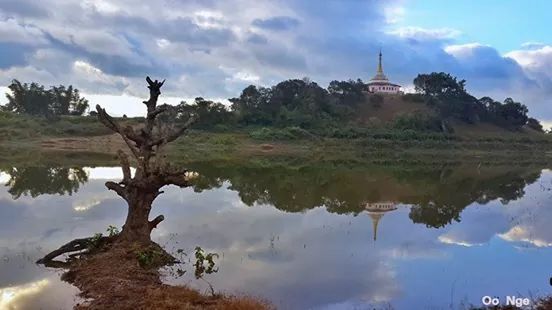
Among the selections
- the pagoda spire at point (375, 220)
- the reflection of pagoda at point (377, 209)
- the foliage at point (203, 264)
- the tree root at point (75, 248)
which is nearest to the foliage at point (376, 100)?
the reflection of pagoda at point (377, 209)

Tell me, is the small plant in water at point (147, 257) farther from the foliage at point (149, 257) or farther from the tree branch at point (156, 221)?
the tree branch at point (156, 221)

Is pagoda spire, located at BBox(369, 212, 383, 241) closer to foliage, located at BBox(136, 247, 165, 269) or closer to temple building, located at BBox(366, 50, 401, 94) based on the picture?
foliage, located at BBox(136, 247, 165, 269)

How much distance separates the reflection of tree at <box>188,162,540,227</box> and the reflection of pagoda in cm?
51

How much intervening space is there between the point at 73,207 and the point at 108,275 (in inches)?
456

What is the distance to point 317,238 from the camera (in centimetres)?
1666

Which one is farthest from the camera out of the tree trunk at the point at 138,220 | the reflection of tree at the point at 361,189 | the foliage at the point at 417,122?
the foliage at the point at 417,122

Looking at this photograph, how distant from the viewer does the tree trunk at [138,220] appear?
13398mm

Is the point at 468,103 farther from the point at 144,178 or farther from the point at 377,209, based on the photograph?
the point at 144,178

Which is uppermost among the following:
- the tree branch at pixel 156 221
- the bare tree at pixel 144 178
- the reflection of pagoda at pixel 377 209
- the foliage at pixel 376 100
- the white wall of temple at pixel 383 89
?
the white wall of temple at pixel 383 89

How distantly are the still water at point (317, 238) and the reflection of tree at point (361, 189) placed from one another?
0.14 meters

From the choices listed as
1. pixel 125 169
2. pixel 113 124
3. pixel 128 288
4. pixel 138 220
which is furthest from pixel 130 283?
pixel 113 124

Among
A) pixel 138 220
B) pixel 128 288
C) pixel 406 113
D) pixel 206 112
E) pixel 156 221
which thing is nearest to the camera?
pixel 128 288

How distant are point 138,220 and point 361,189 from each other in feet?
68.6

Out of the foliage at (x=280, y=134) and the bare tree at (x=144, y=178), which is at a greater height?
the foliage at (x=280, y=134)
